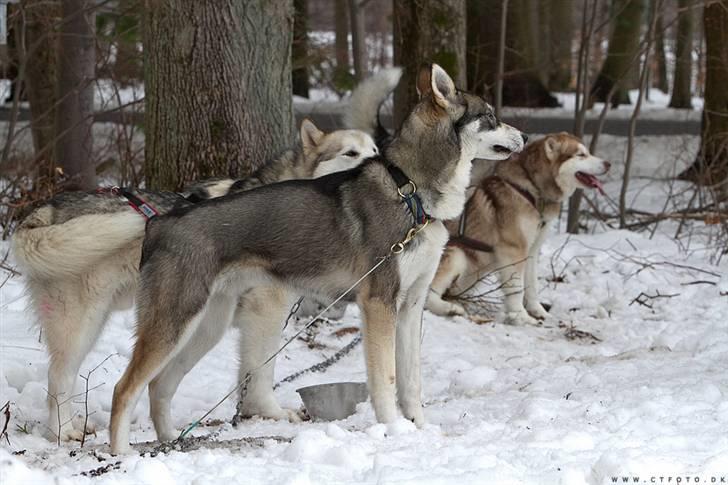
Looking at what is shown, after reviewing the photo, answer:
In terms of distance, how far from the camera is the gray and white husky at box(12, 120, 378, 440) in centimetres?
459

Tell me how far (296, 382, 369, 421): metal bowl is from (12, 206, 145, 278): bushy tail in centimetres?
125

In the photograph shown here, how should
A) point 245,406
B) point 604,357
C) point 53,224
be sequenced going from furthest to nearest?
1. point 604,357
2. point 245,406
3. point 53,224

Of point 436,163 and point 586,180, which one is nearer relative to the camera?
point 436,163

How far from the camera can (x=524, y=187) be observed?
8.60 metres

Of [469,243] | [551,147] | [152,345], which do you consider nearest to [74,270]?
[152,345]

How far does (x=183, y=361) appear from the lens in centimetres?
493

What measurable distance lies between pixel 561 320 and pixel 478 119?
3.99m

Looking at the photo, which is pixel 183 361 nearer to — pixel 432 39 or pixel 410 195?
pixel 410 195

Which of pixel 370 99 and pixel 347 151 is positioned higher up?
pixel 370 99

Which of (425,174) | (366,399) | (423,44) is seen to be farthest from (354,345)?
(423,44)

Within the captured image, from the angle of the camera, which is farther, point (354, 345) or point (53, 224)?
point (354, 345)

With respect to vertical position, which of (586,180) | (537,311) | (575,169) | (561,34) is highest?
(561,34)

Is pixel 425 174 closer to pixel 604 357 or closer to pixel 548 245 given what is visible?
pixel 604 357

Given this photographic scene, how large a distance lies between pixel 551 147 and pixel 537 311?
4.74 ft
